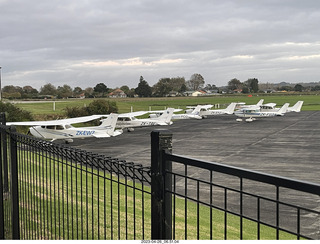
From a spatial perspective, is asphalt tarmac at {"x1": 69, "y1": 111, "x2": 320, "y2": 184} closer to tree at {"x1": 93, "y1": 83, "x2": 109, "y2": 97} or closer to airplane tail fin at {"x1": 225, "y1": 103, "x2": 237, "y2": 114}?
airplane tail fin at {"x1": 225, "y1": 103, "x2": 237, "y2": 114}

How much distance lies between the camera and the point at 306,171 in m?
18.2

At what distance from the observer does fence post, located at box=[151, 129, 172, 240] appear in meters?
2.65

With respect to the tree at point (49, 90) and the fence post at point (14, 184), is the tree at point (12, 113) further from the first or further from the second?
the tree at point (49, 90)

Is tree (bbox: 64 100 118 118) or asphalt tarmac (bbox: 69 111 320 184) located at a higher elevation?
tree (bbox: 64 100 118 118)

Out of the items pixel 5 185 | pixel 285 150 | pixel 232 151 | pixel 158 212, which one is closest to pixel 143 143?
pixel 232 151

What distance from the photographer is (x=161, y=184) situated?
268 cm

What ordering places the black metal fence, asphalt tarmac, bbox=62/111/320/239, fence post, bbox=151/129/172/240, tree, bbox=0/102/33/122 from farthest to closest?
tree, bbox=0/102/33/122 → asphalt tarmac, bbox=62/111/320/239 → fence post, bbox=151/129/172/240 → the black metal fence

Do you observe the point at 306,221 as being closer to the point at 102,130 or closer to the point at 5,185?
the point at 5,185

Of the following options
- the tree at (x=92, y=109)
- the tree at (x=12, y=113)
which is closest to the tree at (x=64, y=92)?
the tree at (x=92, y=109)

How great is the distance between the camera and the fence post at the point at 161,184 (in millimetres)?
2648

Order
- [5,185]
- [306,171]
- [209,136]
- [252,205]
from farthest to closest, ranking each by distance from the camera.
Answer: [209,136], [306,171], [252,205], [5,185]

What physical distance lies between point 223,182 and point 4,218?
10770 millimetres

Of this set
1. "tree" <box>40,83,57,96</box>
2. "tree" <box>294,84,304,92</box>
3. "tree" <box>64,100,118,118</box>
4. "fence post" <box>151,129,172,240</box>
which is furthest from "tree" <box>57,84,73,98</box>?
"fence post" <box>151,129,172,240</box>
